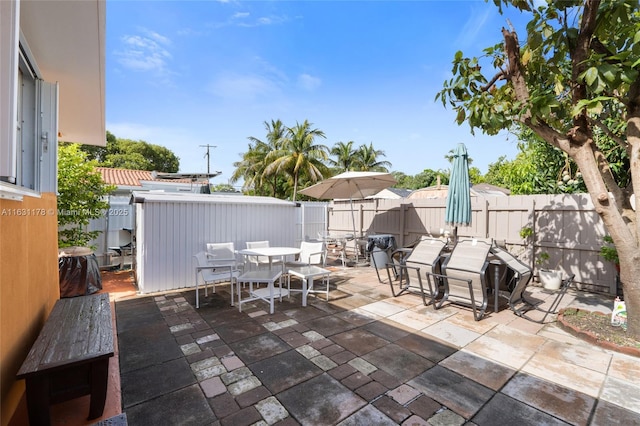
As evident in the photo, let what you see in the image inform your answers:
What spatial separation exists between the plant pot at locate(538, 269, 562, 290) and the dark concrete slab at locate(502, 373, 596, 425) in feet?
12.6

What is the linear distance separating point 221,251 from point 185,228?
86 cm

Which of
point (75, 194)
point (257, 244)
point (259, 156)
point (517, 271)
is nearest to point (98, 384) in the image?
point (257, 244)

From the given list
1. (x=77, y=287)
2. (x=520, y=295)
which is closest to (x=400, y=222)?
(x=520, y=295)

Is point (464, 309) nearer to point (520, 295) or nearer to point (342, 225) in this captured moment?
point (520, 295)

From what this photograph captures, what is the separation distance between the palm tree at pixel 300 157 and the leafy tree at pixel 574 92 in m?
15.8

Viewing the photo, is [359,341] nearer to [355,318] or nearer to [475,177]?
[355,318]

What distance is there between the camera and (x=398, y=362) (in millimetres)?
2965

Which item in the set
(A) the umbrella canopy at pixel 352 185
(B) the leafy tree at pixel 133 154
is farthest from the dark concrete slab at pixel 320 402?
(B) the leafy tree at pixel 133 154

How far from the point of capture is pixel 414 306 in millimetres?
4711

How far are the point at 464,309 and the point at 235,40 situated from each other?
764cm

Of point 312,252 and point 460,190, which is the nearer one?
point 312,252

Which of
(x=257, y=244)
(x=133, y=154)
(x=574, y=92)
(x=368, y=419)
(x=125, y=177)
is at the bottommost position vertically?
(x=368, y=419)

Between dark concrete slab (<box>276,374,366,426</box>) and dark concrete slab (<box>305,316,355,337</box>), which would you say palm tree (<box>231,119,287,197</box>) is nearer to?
dark concrete slab (<box>305,316,355,337</box>)

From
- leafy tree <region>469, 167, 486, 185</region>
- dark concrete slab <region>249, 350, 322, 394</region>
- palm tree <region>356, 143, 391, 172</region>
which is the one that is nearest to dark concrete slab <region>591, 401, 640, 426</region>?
dark concrete slab <region>249, 350, 322, 394</region>
